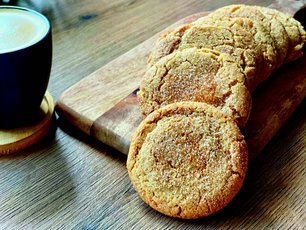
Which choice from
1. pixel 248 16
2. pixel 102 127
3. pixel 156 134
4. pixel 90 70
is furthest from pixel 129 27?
pixel 156 134

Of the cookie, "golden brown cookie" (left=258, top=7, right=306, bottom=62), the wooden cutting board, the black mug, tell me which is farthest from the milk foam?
"golden brown cookie" (left=258, top=7, right=306, bottom=62)

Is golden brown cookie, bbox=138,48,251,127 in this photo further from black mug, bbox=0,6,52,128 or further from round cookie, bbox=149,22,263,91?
black mug, bbox=0,6,52,128

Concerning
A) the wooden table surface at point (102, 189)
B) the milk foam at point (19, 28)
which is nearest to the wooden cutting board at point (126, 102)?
the wooden table surface at point (102, 189)

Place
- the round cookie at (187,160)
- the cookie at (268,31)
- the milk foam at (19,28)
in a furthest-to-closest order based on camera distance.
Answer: the cookie at (268,31), the milk foam at (19,28), the round cookie at (187,160)

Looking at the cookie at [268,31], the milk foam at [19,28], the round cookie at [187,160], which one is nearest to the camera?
the round cookie at [187,160]

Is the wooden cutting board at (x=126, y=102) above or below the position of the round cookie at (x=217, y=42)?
below

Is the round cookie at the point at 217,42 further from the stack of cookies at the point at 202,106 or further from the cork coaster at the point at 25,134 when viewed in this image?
the cork coaster at the point at 25,134
